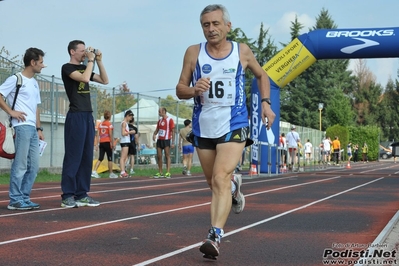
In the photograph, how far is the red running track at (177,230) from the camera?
6.25 metres

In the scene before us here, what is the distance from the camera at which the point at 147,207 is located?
10.9 metres

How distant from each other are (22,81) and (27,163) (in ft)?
3.55

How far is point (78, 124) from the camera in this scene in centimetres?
1038

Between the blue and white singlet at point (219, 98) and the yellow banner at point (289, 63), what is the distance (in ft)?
57.5

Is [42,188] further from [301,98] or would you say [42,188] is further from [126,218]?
[301,98]

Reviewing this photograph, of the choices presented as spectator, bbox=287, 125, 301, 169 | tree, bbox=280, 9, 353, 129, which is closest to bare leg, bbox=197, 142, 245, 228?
spectator, bbox=287, 125, 301, 169

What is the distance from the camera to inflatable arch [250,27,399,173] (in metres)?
22.4

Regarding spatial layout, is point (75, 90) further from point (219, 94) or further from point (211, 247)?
point (211, 247)

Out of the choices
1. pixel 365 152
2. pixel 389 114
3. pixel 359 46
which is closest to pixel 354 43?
pixel 359 46

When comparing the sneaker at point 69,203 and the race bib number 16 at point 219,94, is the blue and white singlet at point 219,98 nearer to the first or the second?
the race bib number 16 at point 219,94

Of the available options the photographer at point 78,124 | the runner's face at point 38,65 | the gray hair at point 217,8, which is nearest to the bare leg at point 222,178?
the gray hair at point 217,8

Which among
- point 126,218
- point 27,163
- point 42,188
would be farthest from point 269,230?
point 42,188

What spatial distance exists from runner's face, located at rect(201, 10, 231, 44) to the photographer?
4.11 metres

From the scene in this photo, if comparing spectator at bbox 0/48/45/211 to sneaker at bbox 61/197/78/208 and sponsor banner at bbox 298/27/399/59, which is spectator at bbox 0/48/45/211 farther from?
sponsor banner at bbox 298/27/399/59
